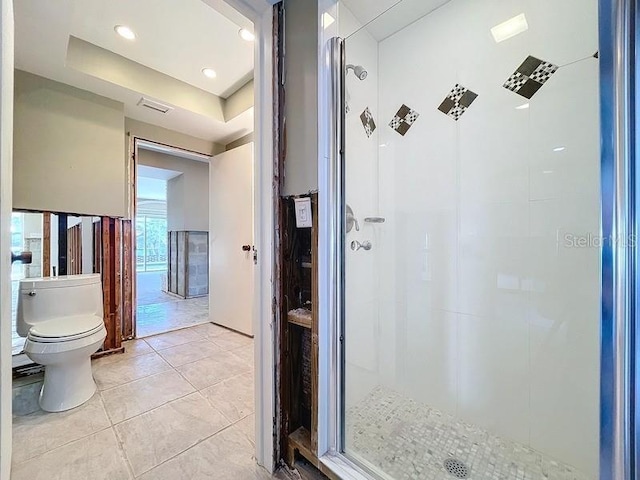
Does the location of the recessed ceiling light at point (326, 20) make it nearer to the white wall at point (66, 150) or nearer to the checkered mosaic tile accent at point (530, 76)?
the checkered mosaic tile accent at point (530, 76)

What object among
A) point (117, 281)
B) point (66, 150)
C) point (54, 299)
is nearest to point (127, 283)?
point (117, 281)

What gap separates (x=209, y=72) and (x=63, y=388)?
251 cm

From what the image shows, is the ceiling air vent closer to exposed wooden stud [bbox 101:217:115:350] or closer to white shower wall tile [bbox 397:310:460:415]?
exposed wooden stud [bbox 101:217:115:350]

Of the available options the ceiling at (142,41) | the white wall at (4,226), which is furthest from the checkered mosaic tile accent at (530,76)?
the white wall at (4,226)

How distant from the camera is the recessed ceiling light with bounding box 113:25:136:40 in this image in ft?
5.79

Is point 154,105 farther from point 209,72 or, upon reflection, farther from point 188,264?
point 188,264

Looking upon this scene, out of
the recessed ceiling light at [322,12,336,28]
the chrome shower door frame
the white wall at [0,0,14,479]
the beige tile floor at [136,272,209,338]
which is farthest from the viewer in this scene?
the beige tile floor at [136,272,209,338]

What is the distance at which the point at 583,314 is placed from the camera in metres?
1.09

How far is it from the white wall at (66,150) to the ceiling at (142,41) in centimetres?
12

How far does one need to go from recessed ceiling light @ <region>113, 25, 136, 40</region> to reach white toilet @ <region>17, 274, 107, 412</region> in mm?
1781

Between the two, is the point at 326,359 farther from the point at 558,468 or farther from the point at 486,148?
the point at 486,148

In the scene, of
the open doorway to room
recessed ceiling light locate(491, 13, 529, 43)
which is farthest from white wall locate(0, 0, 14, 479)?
the open doorway to room

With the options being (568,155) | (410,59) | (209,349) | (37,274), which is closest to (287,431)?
(209,349)

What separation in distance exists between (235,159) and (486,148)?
2.40 m
